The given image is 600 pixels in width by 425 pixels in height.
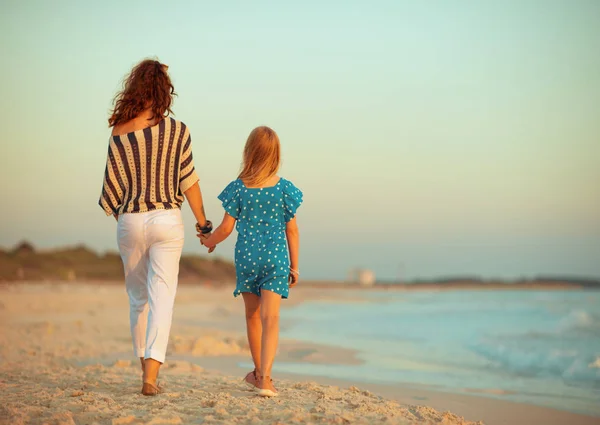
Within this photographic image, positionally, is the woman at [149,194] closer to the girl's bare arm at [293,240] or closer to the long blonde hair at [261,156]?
the long blonde hair at [261,156]

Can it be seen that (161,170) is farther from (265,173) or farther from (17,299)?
(17,299)

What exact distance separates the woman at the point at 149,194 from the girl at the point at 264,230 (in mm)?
392

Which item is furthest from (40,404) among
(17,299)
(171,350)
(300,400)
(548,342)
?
(17,299)

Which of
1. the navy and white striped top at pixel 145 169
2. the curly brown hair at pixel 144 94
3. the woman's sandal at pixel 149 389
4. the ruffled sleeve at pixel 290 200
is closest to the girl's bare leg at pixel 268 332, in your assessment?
the ruffled sleeve at pixel 290 200

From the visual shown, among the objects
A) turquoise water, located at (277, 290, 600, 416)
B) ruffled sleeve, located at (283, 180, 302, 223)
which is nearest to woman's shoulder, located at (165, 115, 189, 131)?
ruffled sleeve, located at (283, 180, 302, 223)

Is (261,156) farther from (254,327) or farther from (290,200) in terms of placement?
(254,327)

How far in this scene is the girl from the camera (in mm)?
4559

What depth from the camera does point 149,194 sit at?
4.48 metres

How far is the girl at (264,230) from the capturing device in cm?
456

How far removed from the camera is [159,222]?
14.5ft

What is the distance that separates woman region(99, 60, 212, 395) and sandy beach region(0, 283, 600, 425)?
0.46m

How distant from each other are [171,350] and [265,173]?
4.09m

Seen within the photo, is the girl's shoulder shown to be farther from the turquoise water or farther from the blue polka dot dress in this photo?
the turquoise water

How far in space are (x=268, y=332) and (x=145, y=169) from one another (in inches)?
53.7
